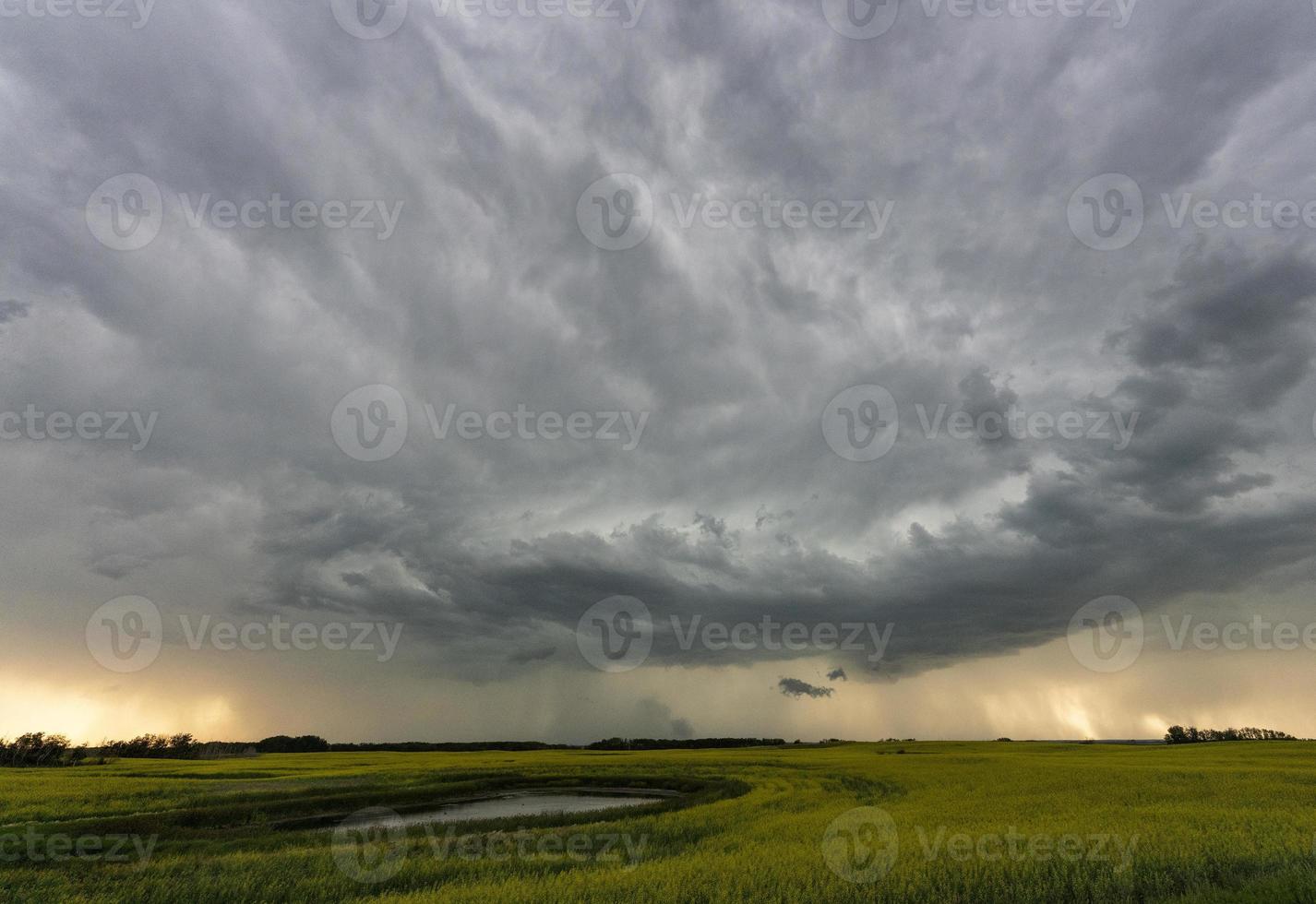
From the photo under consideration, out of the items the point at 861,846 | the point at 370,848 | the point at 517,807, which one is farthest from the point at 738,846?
the point at 517,807

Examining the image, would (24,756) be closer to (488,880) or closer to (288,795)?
(288,795)

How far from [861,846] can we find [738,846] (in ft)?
14.7

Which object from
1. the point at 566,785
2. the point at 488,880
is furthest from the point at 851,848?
the point at 566,785

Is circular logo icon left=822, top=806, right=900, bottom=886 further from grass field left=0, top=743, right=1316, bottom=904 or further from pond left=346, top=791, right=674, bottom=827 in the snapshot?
pond left=346, top=791, right=674, bottom=827

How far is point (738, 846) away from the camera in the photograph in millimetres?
23016

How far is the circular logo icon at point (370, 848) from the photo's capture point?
19.8 m

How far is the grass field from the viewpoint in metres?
16.3

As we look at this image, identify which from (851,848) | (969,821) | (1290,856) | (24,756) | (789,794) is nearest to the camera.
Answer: (1290,856)

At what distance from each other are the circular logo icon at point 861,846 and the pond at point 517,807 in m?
15.5

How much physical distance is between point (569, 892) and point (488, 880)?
3.50 metres

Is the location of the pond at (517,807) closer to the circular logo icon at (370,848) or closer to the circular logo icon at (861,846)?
the circular logo icon at (370,848)

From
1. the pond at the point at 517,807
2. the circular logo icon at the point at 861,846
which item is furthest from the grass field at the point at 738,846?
the pond at the point at 517,807

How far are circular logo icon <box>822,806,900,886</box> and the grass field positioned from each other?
0.35ft

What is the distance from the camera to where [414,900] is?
50.8 feet
